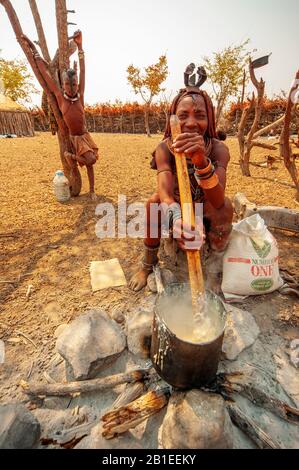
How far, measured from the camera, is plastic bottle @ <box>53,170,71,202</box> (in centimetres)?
439

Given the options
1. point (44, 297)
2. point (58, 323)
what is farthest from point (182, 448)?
point (44, 297)

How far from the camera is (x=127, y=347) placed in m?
Result: 1.74

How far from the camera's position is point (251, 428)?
49.4 inches

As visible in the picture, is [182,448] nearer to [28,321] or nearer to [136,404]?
[136,404]

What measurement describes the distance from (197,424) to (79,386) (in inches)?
25.7

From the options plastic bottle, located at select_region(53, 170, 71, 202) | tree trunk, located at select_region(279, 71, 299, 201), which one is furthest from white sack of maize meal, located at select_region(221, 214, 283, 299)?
plastic bottle, located at select_region(53, 170, 71, 202)

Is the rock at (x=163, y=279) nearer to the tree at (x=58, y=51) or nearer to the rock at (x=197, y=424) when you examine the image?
the rock at (x=197, y=424)

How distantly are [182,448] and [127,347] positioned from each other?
0.68 m

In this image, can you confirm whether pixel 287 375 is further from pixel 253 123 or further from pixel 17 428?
pixel 253 123

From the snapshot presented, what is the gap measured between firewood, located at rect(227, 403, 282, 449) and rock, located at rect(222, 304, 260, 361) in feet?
1.21

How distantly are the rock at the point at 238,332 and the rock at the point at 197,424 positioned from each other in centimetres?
49

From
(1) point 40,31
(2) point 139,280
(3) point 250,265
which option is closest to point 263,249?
(3) point 250,265

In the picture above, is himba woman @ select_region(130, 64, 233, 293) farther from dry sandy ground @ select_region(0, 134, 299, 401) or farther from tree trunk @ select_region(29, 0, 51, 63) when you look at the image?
tree trunk @ select_region(29, 0, 51, 63)

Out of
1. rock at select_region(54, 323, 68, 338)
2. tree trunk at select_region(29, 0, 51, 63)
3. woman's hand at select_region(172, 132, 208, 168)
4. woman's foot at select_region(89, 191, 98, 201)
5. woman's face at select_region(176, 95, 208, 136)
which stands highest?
tree trunk at select_region(29, 0, 51, 63)
